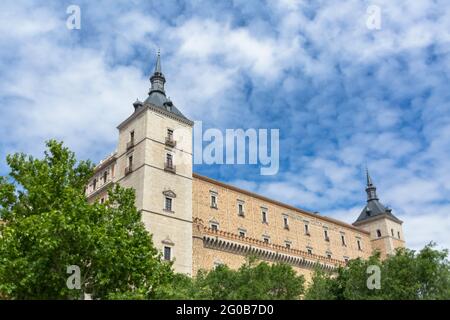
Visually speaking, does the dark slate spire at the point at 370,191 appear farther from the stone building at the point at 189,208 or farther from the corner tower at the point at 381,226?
the stone building at the point at 189,208

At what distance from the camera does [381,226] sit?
72.8 meters

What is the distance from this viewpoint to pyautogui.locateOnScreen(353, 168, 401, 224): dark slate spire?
245ft

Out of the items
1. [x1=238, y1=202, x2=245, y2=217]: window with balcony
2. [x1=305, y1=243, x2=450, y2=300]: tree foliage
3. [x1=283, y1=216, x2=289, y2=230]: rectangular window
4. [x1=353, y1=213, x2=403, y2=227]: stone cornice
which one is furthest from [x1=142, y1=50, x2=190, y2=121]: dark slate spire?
[x1=353, y1=213, x2=403, y2=227]: stone cornice

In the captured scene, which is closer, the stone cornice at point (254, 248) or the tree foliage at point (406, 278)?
the tree foliage at point (406, 278)

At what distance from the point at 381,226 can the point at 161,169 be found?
142 ft

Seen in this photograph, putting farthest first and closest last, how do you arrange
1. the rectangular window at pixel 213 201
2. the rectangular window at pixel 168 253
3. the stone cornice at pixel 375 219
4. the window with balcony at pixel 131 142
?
the stone cornice at pixel 375 219
the rectangular window at pixel 213 201
the window with balcony at pixel 131 142
the rectangular window at pixel 168 253

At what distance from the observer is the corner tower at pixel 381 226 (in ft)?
233

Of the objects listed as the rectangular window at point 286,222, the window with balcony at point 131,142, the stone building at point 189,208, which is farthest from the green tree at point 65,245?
the rectangular window at point 286,222

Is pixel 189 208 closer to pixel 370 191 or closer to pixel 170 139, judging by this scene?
pixel 170 139

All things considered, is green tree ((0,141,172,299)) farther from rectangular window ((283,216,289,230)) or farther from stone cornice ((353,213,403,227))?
stone cornice ((353,213,403,227))

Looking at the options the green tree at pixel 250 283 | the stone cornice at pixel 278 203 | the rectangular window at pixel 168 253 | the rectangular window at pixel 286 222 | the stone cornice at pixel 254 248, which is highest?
the stone cornice at pixel 278 203
